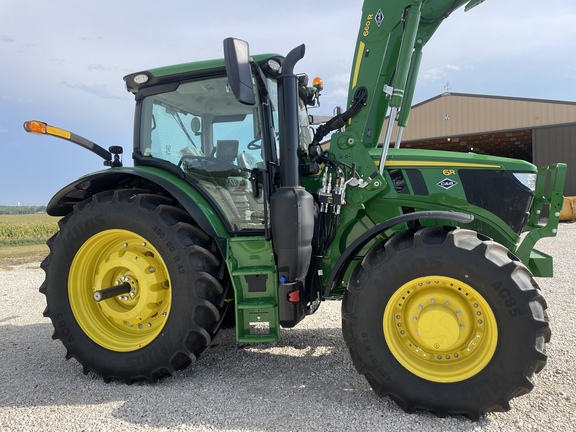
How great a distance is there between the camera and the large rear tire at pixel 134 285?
10.1 ft

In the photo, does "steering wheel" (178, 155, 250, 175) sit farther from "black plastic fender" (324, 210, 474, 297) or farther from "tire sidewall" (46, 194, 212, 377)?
"black plastic fender" (324, 210, 474, 297)

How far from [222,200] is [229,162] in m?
0.31

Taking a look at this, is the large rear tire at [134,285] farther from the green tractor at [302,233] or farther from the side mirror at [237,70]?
the side mirror at [237,70]

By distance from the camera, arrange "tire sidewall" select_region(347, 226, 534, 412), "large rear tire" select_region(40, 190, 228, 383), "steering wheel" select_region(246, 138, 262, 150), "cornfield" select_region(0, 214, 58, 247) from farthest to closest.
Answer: "cornfield" select_region(0, 214, 58, 247) < "steering wheel" select_region(246, 138, 262, 150) < "large rear tire" select_region(40, 190, 228, 383) < "tire sidewall" select_region(347, 226, 534, 412)

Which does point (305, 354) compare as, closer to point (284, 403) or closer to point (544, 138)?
point (284, 403)

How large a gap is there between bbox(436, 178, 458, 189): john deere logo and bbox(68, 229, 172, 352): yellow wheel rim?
215 cm

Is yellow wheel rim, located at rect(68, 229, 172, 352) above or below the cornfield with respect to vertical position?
above

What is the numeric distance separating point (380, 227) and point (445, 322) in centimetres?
71

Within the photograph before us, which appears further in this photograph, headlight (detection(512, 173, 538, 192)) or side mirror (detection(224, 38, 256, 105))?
headlight (detection(512, 173, 538, 192))

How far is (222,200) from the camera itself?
3395 millimetres

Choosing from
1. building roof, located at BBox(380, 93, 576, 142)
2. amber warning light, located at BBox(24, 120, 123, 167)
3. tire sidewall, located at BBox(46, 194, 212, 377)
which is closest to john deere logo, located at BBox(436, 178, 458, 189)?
tire sidewall, located at BBox(46, 194, 212, 377)

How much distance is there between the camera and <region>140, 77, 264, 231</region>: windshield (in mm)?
3342

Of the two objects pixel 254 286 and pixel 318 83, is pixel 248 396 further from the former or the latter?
pixel 318 83

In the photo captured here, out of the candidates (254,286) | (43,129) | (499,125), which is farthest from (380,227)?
(499,125)
